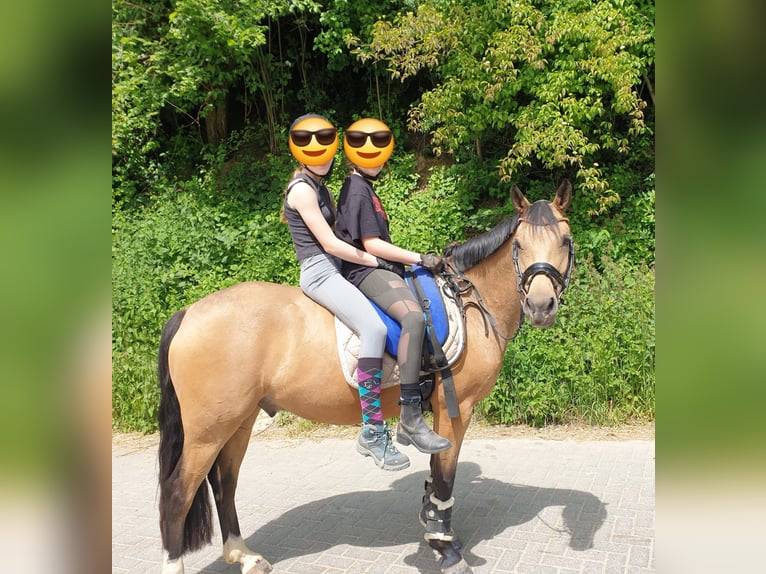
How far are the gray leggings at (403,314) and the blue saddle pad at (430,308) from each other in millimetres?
51

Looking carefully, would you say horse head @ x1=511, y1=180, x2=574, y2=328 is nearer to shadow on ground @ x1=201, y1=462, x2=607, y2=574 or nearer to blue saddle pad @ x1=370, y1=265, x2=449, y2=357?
blue saddle pad @ x1=370, y1=265, x2=449, y2=357

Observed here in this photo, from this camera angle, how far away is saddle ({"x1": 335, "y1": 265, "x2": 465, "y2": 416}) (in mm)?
3264

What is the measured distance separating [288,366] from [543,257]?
1.68m

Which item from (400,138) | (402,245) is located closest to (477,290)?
(402,245)

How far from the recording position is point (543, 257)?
10.4ft

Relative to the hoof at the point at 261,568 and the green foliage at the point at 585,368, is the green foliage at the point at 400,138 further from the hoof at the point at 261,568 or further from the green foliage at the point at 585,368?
the hoof at the point at 261,568

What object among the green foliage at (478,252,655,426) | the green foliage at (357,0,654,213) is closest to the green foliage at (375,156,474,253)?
the green foliage at (357,0,654,213)

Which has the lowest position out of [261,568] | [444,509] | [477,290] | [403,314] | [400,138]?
[261,568]

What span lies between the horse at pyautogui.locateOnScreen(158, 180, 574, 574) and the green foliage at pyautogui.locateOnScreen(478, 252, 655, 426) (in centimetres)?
329

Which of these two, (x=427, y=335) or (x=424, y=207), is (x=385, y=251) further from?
(x=424, y=207)
